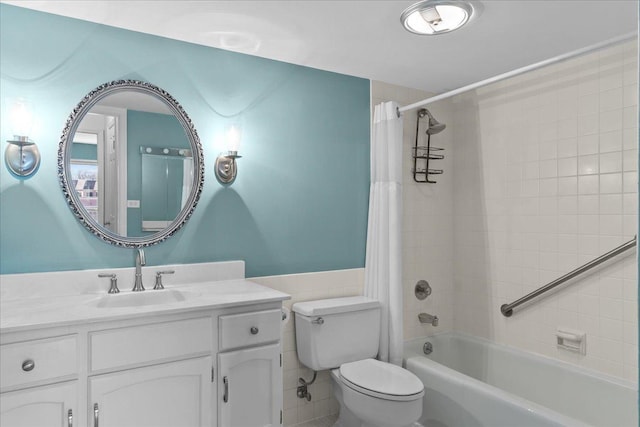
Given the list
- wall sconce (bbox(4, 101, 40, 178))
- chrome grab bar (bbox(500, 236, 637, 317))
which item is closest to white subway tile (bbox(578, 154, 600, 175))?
chrome grab bar (bbox(500, 236, 637, 317))

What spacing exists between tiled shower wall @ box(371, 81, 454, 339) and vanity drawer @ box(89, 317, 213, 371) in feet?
5.47

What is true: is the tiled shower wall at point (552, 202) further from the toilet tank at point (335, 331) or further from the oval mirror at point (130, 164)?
the oval mirror at point (130, 164)

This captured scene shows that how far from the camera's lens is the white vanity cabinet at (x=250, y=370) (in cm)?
184

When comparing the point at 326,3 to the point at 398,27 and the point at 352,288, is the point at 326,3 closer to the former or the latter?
the point at 398,27

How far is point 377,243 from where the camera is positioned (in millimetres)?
2748

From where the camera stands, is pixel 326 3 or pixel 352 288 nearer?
pixel 326 3

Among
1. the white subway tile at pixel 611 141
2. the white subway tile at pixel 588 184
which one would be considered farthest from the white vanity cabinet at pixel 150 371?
the white subway tile at pixel 611 141

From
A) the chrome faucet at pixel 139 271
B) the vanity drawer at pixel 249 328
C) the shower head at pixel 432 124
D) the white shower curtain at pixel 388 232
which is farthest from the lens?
the shower head at pixel 432 124

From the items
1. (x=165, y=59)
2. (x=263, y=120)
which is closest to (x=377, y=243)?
(x=263, y=120)

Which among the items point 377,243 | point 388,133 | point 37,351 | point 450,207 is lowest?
point 37,351

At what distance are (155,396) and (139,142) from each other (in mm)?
1215

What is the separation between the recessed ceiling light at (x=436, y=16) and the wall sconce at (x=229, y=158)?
3.39ft

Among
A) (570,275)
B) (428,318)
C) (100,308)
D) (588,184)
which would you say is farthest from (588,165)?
(100,308)

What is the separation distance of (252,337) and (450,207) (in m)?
1.99
